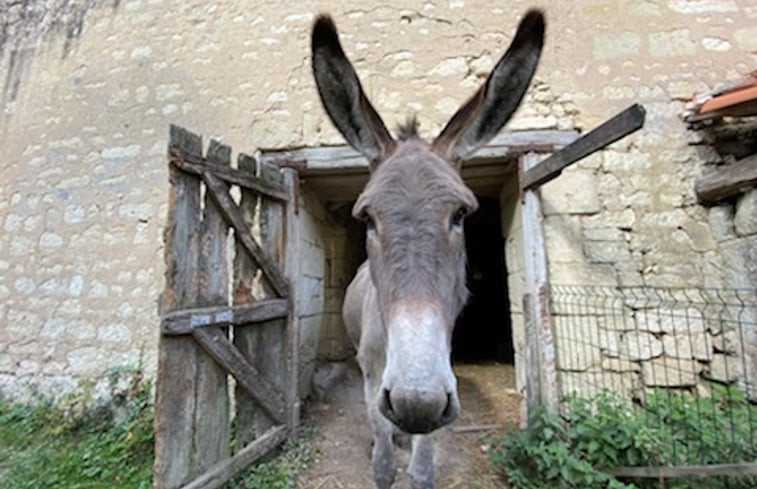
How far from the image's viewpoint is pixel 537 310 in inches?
126

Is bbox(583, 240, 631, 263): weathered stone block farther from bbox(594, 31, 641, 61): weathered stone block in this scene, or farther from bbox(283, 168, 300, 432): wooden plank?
bbox(283, 168, 300, 432): wooden plank

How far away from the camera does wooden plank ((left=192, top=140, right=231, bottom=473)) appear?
2455 millimetres

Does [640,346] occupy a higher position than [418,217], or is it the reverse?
[418,217]

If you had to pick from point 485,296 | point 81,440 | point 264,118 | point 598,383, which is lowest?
point 81,440

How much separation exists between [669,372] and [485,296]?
18.4 ft

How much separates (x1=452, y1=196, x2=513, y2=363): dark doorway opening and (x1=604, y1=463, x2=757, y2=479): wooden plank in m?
5.20

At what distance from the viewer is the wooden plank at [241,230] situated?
262 centimetres

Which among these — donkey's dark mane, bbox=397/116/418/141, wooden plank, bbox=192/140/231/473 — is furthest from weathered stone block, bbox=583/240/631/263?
wooden plank, bbox=192/140/231/473

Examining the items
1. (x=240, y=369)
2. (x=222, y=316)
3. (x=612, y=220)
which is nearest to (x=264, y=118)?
(x=222, y=316)

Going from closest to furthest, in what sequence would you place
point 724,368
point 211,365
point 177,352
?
point 177,352
point 211,365
point 724,368

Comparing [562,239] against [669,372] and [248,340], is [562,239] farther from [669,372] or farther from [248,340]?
[248,340]

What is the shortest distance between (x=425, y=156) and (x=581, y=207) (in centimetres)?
226

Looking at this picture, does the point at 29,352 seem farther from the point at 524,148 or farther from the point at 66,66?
the point at 524,148

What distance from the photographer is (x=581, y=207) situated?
3.33 m
